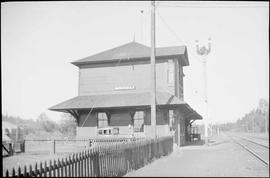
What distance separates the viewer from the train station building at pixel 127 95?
27.4 m

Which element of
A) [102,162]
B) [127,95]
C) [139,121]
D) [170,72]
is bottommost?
[102,162]

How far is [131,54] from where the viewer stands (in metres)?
31.0

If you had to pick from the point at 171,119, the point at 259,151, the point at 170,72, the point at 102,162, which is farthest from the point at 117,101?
the point at 102,162

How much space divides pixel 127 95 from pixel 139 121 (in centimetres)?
275

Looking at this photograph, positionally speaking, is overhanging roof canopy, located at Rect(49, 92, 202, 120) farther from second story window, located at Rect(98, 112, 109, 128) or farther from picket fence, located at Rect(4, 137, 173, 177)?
picket fence, located at Rect(4, 137, 173, 177)

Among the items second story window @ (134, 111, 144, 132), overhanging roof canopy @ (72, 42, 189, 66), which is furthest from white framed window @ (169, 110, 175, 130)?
overhanging roof canopy @ (72, 42, 189, 66)

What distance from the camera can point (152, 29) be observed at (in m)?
18.6

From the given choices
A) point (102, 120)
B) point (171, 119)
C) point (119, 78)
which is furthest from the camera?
point (119, 78)

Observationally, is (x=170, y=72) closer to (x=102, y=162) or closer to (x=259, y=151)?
(x=259, y=151)

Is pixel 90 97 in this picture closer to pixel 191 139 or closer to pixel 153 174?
pixel 191 139

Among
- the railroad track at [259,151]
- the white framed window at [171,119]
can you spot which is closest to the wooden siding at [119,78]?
the white framed window at [171,119]

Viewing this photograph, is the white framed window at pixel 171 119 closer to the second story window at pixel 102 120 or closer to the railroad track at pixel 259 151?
the second story window at pixel 102 120

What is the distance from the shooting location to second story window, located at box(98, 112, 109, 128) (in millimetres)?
29081

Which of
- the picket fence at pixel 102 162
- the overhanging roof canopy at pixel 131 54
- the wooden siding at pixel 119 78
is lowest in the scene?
the picket fence at pixel 102 162
